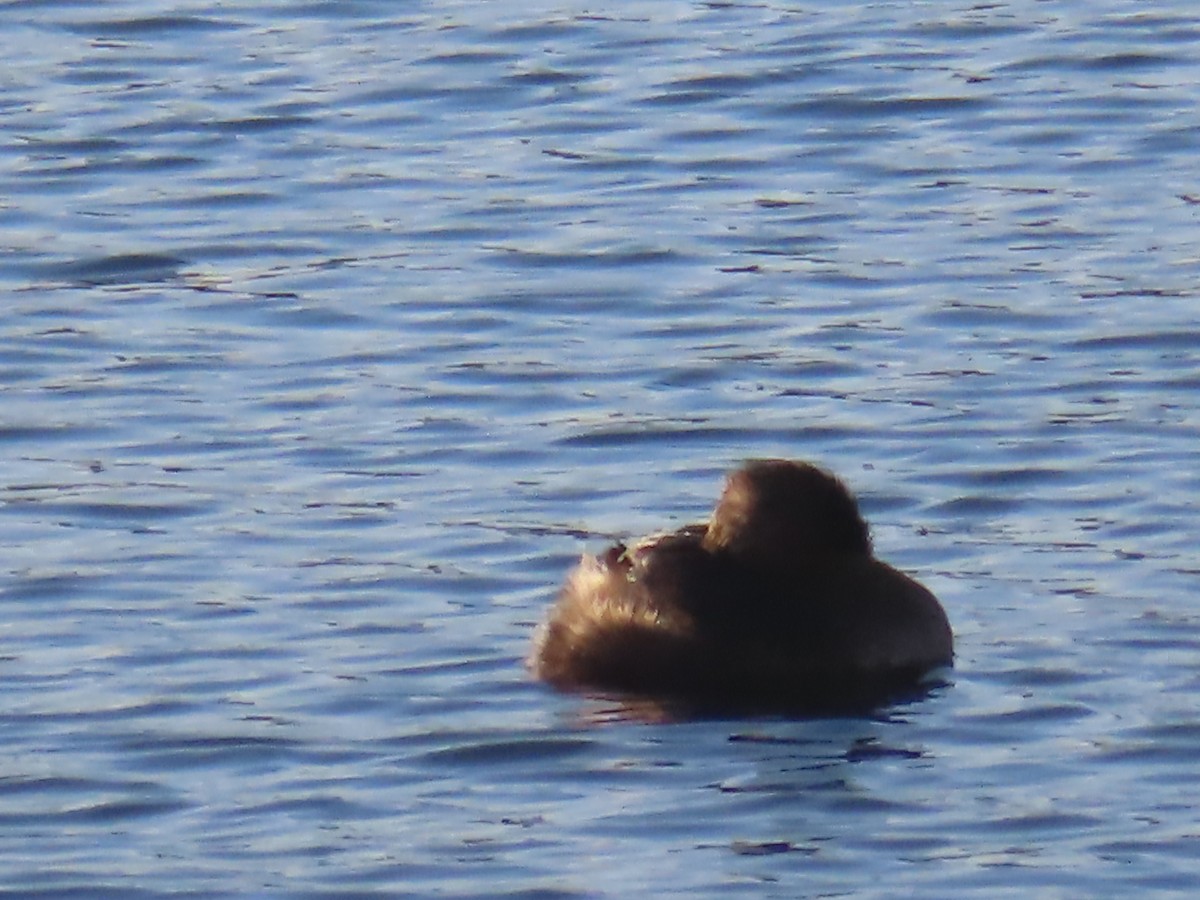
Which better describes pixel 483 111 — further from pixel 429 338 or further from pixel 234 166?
pixel 429 338

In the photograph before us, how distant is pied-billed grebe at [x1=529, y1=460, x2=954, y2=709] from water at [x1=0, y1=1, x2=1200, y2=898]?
219 mm

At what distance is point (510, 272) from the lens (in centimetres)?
1472

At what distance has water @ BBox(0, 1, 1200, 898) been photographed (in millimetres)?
8836

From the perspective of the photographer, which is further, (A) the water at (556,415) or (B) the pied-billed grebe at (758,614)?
(B) the pied-billed grebe at (758,614)

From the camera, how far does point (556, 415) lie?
41.5ft

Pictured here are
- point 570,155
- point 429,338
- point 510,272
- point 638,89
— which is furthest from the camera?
point 638,89

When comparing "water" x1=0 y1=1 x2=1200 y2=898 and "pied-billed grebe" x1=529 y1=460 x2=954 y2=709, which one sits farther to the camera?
"pied-billed grebe" x1=529 y1=460 x2=954 y2=709

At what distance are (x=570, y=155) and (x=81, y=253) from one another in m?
2.71

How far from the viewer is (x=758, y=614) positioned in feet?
33.6

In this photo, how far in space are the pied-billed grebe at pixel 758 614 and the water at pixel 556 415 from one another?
22 cm

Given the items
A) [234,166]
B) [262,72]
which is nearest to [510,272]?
[234,166]

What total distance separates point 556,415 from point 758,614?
2.55 m

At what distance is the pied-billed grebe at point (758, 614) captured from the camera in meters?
10.1

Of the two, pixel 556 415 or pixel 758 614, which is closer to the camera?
pixel 758 614
